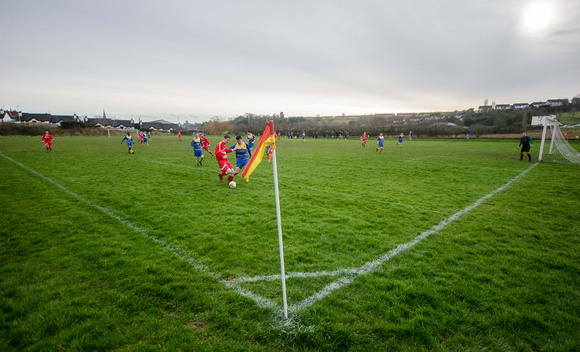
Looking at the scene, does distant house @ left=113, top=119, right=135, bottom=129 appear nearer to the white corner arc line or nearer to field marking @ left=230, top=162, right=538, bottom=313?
field marking @ left=230, top=162, right=538, bottom=313

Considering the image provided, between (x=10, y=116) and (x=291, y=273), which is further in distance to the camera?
(x=10, y=116)

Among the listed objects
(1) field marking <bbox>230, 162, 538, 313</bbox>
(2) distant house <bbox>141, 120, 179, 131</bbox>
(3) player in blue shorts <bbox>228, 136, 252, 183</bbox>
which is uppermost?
(2) distant house <bbox>141, 120, 179, 131</bbox>

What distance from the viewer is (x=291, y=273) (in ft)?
13.1

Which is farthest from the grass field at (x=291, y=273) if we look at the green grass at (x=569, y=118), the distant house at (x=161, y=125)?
the distant house at (x=161, y=125)

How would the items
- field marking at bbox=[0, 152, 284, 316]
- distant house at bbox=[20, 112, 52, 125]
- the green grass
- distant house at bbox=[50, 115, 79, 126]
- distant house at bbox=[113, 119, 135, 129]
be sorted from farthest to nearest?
distant house at bbox=[113, 119, 135, 129]
distant house at bbox=[50, 115, 79, 126]
distant house at bbox=[20, 112, 52, 125]
the green grass
field marking at bbox=[0, 152, 284, 316]

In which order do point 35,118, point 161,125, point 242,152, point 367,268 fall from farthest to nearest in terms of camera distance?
point 161,125 → point 35,118 → point 242,152 → point 367,268

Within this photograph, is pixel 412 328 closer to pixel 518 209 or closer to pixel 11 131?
pixel 518 209

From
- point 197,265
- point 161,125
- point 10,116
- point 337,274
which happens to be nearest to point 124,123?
point 161,125

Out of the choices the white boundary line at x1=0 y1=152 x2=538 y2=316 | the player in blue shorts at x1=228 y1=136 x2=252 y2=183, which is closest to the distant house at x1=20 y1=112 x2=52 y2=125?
the player in blue shorts at x1=228 y1=136 x2=252 y2=183

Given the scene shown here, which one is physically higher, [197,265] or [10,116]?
[10,116]

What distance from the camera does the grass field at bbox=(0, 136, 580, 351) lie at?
9.22ft

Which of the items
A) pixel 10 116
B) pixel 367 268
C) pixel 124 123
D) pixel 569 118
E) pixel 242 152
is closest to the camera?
pixel 367 268

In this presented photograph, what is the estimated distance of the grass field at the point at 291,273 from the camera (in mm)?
2811

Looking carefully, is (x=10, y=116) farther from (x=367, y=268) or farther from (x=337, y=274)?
(x=367, y=268)
